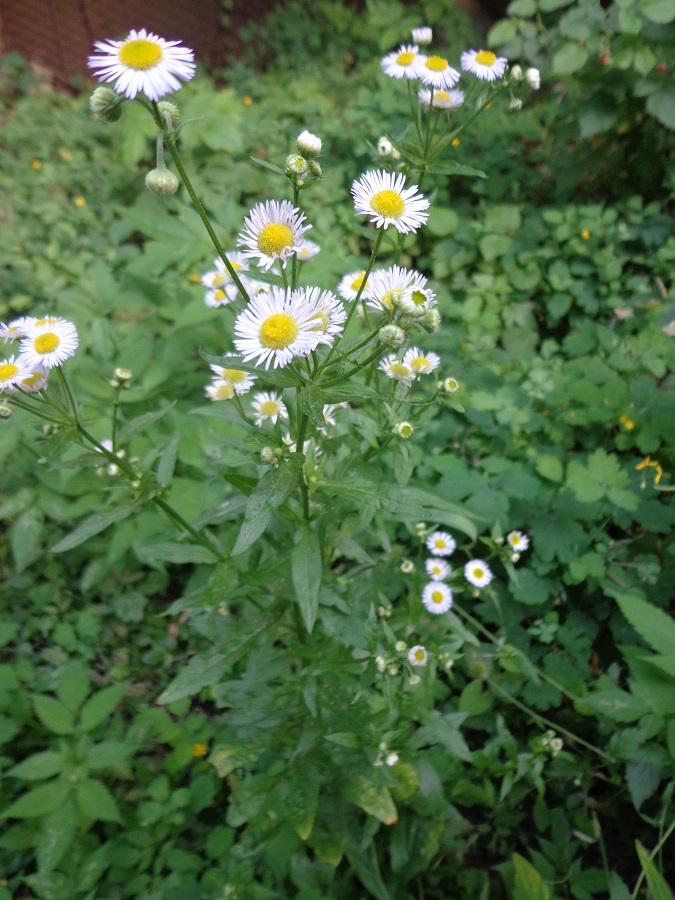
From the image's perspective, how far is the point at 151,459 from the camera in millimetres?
1457

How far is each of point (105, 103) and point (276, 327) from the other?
1.35 feet

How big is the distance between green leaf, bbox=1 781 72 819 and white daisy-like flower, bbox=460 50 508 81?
229 centimetres

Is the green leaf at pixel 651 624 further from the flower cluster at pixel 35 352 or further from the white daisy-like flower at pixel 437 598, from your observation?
the flower cluster at pixel 35 352

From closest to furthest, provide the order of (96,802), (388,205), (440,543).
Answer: (388,205) → (96,802) → (440,543)

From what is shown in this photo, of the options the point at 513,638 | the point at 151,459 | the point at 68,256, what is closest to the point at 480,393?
the point at 513,638

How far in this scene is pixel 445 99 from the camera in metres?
1.43

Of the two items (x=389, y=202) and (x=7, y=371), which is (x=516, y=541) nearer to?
(x=389, y=202)

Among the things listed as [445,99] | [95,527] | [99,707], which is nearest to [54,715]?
[99,707]

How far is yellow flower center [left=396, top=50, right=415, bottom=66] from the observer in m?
1.49

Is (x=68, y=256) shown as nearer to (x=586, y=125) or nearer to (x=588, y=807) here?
(x=586, y=125)

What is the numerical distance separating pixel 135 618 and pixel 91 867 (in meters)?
0.85

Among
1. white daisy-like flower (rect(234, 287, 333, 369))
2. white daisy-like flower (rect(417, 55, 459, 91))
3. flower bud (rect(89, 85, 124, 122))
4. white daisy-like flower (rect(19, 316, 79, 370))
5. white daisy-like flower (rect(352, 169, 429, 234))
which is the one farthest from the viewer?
white daisy-like flower (rect(417, 55, 459, 91))

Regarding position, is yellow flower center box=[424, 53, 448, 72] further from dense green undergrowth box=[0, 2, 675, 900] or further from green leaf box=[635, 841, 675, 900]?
green leaf box=[635, 841, 675, 900]

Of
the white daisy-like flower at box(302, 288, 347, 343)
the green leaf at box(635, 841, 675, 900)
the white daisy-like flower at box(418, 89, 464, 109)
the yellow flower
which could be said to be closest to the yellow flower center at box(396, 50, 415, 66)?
the white daisy-like flower at box(418, 89, 464, 109)
